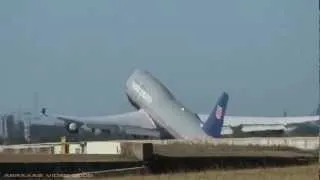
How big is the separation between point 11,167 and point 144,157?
21.4 feet

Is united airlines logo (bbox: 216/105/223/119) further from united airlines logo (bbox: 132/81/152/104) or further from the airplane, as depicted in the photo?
united airlines logo (bbox: 132/81/152/104)

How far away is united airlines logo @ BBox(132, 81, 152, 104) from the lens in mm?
114850

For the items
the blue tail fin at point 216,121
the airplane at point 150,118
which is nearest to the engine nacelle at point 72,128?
the airplane at point 150,118

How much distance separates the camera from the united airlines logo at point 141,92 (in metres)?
115

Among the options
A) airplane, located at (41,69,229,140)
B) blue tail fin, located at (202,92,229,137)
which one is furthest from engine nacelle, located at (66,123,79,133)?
blue tail fin, located at (202,92,229,137)

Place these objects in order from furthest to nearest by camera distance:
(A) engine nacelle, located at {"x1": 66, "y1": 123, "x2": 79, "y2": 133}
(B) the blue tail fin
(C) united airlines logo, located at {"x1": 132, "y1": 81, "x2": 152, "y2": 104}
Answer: (C) united airlines logo, located at {"x1": 132, "y1": 81, "x2": 152, "y2": 104} → (A) engine nacelle, located at {"x1": 66, "y1": 123, "x2": 79, "y2": 133} → (B) the blue tail fin

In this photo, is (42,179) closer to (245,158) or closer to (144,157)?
(144,157)

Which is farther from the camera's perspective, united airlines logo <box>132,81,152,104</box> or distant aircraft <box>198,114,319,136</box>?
united airlines logo <box>132,81,152,104</box>

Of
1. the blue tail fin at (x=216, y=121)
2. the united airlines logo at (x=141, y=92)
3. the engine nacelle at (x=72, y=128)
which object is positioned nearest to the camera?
the blue tail fin at (x=216, y=121)

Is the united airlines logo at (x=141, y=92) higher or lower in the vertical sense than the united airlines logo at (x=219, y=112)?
higher

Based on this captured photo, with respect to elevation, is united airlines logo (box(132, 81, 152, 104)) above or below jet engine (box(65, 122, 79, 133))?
above

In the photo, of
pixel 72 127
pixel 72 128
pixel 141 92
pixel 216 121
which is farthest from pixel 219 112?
pixel 141 92

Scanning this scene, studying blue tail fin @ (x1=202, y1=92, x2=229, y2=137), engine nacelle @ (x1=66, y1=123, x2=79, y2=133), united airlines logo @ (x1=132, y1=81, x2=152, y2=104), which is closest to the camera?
blue tail fin @ (x1=202, y1=92, x2=229, y2=137)

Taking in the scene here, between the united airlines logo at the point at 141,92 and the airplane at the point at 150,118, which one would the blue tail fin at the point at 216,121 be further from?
the united airlines logo at the point at 141,92
